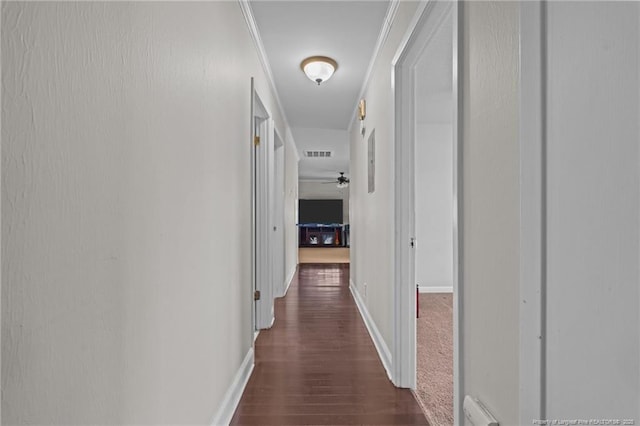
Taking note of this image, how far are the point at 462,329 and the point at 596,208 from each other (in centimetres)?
72

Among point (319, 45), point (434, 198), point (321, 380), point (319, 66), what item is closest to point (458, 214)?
point (321, 380)

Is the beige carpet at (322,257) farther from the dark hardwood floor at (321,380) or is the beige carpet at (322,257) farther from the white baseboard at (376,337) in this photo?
the dark hardwood floor at (321,380)

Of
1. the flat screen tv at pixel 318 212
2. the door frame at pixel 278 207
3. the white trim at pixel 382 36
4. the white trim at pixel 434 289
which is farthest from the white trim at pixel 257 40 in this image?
the flat screen tv at pixel 318 212

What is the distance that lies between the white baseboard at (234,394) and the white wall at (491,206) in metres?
1.15

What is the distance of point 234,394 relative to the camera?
195 cm

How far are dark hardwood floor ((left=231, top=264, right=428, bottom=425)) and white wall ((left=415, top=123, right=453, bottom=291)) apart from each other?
1.80 m

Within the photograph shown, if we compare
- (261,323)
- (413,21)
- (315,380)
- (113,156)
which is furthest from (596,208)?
(261,323)

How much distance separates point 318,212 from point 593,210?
12.1m

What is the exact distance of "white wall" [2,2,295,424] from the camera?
590 millimetres

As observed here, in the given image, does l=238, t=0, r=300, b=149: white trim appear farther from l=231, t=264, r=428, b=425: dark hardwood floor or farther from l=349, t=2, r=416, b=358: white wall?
l=231, t=264, r=428, b=425: dark hardwood floor

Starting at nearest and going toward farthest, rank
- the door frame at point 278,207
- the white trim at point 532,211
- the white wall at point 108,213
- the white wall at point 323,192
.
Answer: the white wall at point 108,213 → the white trim at point 532,211 → the door frame at point 278,207 → the white wall at point 323,192

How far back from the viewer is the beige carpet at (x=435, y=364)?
1.93 m

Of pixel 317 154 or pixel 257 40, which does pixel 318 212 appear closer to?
pixel 317 154

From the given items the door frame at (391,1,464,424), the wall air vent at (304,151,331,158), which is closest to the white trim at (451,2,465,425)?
the door frame at (391,1,464,424)
